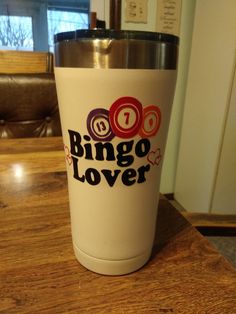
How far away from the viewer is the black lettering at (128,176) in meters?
0.26

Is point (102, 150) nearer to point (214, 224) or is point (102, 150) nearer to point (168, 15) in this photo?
point (214, 224)

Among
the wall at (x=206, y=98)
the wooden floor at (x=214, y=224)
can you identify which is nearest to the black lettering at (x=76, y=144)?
the wooden floor at (x=214, y=224)

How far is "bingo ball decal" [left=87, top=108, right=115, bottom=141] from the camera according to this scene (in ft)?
0.78

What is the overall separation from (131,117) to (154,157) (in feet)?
0.18

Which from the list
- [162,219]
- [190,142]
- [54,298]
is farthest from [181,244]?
[190,142]

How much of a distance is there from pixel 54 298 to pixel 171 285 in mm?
124

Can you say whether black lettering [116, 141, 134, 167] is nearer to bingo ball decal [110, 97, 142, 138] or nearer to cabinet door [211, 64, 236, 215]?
bingo ball decal [110, 97, 142, 138]

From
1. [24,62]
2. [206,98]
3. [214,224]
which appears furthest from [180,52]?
[214,224]

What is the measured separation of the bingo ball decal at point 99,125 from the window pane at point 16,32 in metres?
2.31

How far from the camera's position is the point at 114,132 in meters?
0.24

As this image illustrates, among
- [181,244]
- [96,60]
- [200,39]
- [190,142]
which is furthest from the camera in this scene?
[190,142]

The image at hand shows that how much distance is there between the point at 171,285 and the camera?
0.29 metres

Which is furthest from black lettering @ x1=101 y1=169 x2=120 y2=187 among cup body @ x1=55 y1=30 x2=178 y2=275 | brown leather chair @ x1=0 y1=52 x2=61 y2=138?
brown leather chair @ x1=0 y1=52 x2=61 y2=138

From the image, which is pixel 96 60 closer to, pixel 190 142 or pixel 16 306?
pixel 16 306
